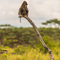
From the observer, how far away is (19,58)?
31.3 feet

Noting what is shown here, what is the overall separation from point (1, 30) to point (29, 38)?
5.25 metres

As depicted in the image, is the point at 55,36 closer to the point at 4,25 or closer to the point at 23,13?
the point at 4,25

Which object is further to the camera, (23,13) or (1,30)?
(1,30)

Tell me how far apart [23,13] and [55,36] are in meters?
22.2

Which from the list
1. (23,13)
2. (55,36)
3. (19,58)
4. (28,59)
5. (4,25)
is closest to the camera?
(23,13)

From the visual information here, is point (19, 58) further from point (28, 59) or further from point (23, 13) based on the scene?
point (23, 13)

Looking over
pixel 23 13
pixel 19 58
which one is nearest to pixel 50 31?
pixel 19 58

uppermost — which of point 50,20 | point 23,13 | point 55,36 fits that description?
point 23,13

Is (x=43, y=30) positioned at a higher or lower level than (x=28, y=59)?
lower

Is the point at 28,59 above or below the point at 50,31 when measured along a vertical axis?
above

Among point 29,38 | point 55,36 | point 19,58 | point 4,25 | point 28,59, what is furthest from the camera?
point 4,25

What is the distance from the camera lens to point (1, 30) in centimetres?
2769

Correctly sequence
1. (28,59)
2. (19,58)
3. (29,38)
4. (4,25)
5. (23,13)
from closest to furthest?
(23,13)
(28,59)
(19,58)
(29,38)
(4,25)

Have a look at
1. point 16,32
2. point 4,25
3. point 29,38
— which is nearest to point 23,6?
point 29,38
